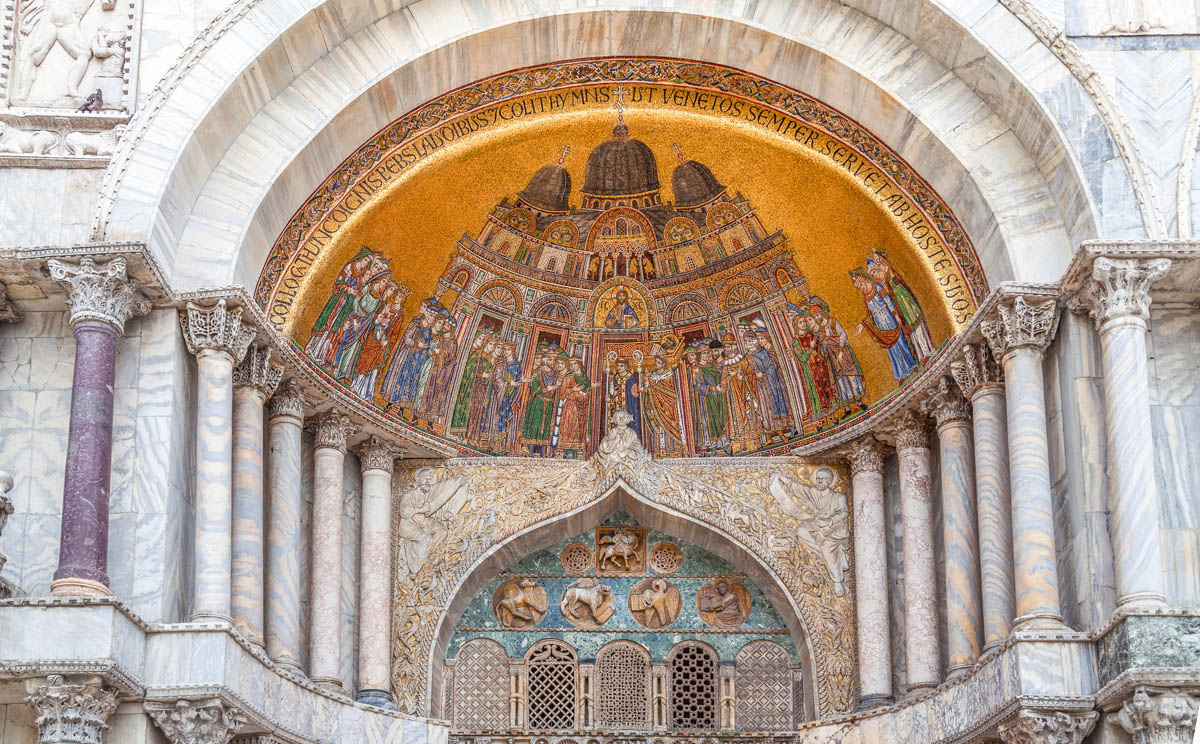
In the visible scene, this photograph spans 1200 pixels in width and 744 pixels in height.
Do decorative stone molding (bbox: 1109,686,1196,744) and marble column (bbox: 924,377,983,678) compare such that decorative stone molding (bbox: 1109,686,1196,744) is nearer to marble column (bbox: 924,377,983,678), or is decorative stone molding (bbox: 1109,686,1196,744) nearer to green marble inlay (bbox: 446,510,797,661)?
marble column (bbox: 924,377,983,678)

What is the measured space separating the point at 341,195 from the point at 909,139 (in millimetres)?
5065

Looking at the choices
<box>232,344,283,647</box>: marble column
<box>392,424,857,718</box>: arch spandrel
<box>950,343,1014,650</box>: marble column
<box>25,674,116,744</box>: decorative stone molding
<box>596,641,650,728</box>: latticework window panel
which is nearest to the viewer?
<box>25,674,116,744</box>: decorative stone molding

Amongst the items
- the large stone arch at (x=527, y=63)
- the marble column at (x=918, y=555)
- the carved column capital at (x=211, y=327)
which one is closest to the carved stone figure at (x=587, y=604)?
the marble column at (x=918, y=555)

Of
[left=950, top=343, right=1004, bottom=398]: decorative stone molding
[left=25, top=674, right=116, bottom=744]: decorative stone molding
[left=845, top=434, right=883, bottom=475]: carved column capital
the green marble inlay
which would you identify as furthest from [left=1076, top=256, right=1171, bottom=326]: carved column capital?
[left=25, top=674, right=116, bottom=744]: decorative stone molding

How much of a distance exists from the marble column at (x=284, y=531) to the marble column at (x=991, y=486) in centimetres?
583

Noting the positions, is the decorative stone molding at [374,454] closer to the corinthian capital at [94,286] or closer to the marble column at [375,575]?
the marble column at [375,575]

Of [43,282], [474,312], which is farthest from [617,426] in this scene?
[43,282]

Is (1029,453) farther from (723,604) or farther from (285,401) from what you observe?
(285,401)

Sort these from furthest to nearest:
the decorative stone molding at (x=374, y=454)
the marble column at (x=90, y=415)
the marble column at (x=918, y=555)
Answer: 1. the decorative stone molding at (x=374, y=454)
2. the marble column at (x=918, y=555)
3. the marble column at (x=90, y=415)

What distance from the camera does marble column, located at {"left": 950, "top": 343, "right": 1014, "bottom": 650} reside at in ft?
49.8

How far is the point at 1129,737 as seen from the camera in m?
13.6

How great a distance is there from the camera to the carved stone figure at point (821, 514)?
708 inches

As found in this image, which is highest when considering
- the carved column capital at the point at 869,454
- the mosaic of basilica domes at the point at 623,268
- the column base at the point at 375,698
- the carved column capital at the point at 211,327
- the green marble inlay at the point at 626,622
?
the mosaic of basilica domes at the point at 623,268

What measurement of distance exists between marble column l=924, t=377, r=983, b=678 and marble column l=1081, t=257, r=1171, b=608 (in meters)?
1.99
